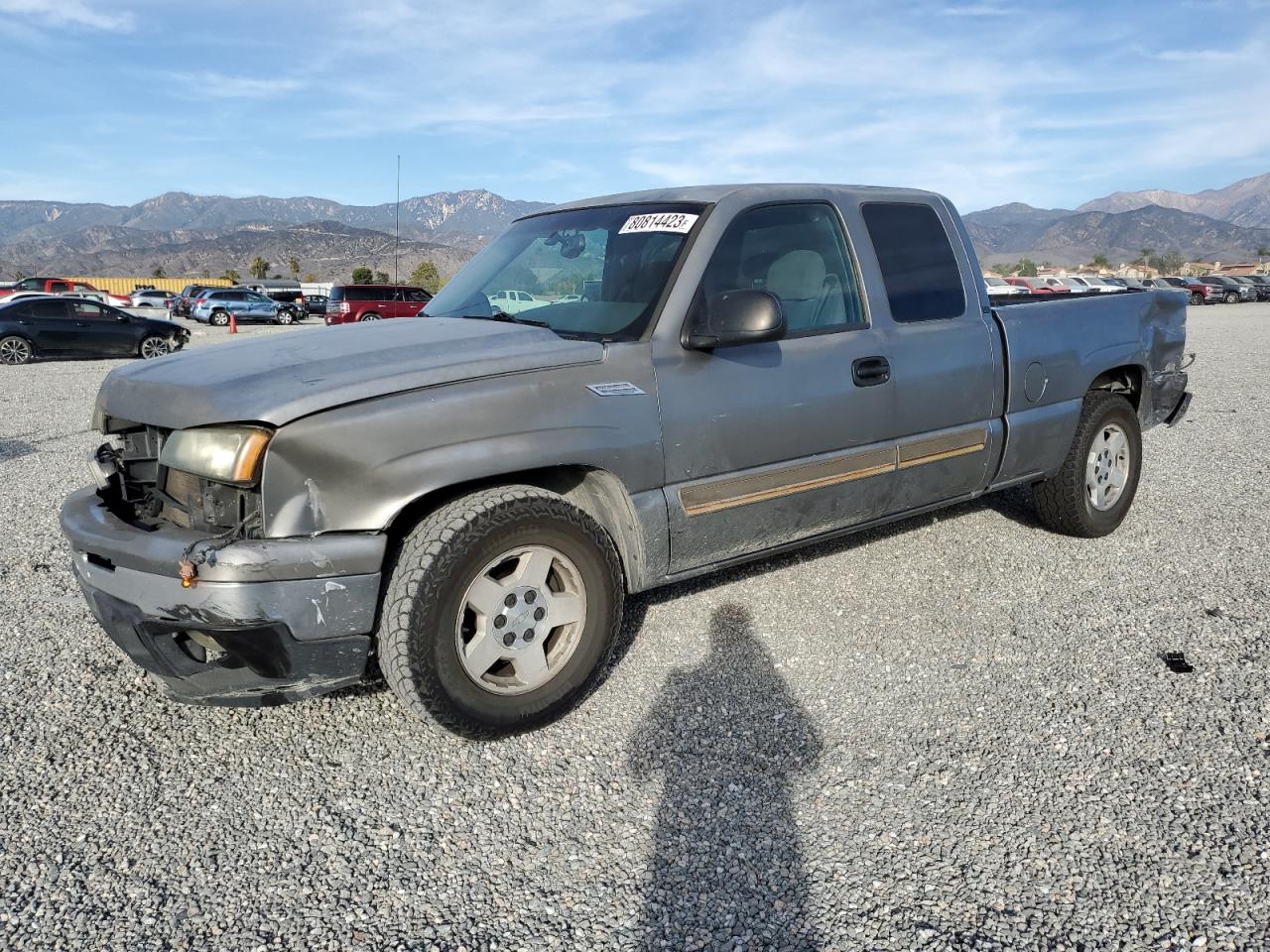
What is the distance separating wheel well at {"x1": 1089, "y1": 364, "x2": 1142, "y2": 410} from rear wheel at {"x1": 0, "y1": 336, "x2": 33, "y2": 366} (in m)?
20.1

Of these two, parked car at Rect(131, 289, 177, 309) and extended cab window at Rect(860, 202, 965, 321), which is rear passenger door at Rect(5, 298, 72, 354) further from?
parked car at Rect(131, 289, 177, 309)

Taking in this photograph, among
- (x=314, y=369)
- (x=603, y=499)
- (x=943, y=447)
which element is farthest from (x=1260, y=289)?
(x=314, y=369)

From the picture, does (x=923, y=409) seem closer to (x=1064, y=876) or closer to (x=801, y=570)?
(x=801, y=570)

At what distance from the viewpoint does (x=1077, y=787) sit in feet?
9.00

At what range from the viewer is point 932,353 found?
4.09 metres

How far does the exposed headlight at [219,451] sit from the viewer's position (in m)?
2.62

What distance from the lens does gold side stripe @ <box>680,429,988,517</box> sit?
344cm

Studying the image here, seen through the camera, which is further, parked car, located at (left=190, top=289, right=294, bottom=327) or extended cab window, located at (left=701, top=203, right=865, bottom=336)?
parked car, located at (left=190, top=289, right=294, bottom=327)

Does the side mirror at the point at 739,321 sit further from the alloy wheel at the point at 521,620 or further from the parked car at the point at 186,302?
the parked car at the point at 186,302

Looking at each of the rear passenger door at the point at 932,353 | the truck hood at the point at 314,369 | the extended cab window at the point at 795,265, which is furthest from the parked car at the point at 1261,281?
the truck hood at the point at 314,369

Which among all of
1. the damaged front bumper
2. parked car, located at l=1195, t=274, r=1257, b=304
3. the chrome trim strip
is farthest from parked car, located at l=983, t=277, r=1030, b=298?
parked car, located at l=1195, t=274, r=1257, b=304

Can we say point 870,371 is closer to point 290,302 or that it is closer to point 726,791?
point 726,791

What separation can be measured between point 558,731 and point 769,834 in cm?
88

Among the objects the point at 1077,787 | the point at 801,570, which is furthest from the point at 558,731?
the point at 801,570
